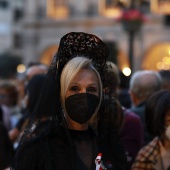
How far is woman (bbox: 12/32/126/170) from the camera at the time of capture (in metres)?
3.11

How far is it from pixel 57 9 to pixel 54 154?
32379 millimetres

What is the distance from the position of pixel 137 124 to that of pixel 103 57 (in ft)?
5.42

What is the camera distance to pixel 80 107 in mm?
3133

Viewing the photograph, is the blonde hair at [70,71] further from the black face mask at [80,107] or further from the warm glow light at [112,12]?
the warm glow light at [112,12]

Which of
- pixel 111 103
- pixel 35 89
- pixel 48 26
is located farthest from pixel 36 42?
pixel 111 103

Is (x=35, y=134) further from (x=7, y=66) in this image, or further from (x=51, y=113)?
(x=7, y=66)

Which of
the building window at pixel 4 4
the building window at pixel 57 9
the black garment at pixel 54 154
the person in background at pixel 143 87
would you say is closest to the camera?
the black garment at pixel 54 154

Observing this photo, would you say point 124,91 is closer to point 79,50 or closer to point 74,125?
point 79,50

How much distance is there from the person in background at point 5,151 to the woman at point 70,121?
135 cm

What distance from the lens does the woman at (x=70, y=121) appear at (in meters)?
3.11

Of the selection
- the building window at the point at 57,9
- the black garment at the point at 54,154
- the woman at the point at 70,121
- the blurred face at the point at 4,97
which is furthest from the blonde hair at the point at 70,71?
the building window at the point at 57,9

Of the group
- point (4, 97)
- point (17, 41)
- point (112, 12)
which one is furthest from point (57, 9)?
point (4, 97)

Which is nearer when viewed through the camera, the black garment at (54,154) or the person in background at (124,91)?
the black garment at (54,154)

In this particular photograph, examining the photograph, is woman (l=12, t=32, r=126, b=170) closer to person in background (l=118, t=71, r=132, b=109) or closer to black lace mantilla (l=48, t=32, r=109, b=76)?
black lace mantilla (l=48, t=32, r=109, b=76)
